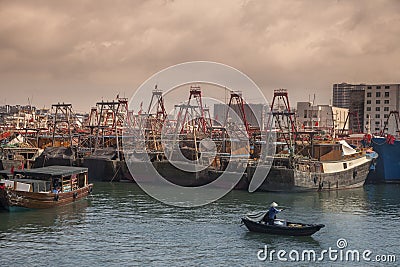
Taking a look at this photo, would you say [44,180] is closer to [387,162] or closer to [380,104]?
[387,162]

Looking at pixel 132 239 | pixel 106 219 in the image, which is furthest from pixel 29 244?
pixel 106 219

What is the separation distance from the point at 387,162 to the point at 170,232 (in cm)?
5013

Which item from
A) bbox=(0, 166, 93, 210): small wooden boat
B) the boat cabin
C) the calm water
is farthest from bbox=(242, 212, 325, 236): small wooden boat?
the boat cabin

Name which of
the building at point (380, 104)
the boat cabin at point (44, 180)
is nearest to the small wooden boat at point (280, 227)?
the boat cabin at point (44, 180)

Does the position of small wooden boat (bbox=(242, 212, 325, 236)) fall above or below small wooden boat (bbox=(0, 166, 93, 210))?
below

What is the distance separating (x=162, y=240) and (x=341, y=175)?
37103 mm

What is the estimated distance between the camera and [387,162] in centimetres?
7775

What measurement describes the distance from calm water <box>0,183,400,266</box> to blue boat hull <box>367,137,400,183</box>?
77.8ft

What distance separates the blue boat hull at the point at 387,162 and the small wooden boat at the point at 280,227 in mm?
44761

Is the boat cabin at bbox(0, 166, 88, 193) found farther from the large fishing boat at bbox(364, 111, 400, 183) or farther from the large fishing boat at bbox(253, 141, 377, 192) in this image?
the large fishing boat at bbox(364, 111, 400, 183)

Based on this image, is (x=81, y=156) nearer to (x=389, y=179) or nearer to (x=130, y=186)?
(x=130, y=186)

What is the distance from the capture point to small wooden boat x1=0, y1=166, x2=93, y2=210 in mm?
43469

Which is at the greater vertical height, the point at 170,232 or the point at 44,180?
the point at 44,180

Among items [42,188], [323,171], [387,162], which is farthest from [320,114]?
[42,188]
